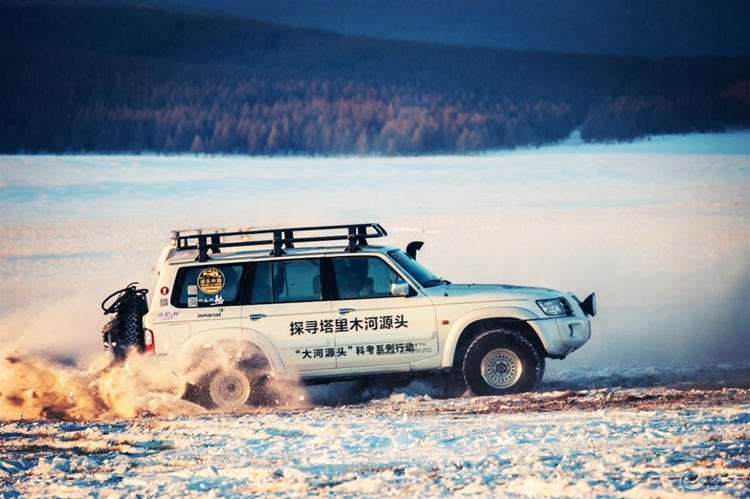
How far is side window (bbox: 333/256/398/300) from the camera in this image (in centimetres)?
1221

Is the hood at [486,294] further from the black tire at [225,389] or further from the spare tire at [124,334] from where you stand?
the spare tire at [124,334]

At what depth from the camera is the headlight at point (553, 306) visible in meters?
12.2

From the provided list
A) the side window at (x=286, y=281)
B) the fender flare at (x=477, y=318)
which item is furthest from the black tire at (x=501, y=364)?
the side window at (x=286, y=281)

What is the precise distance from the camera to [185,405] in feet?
40.1

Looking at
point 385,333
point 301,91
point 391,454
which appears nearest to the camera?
point 391,454

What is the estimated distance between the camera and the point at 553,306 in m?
12.2

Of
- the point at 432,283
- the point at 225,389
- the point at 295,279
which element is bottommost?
the point at 225,389

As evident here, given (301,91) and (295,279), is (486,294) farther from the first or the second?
(301,91)

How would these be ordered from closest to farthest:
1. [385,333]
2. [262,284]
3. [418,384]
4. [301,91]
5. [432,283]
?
[385,333]
[262,284]
[432,283]
[418,384]
[301,91]

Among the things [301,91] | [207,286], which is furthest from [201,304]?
[301,91]

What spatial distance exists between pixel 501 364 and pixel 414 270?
1337 millimetres

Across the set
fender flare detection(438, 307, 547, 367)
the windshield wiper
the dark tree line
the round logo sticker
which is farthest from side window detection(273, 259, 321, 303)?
the dark tree line

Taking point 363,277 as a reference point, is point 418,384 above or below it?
below

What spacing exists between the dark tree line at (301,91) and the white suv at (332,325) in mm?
32459
